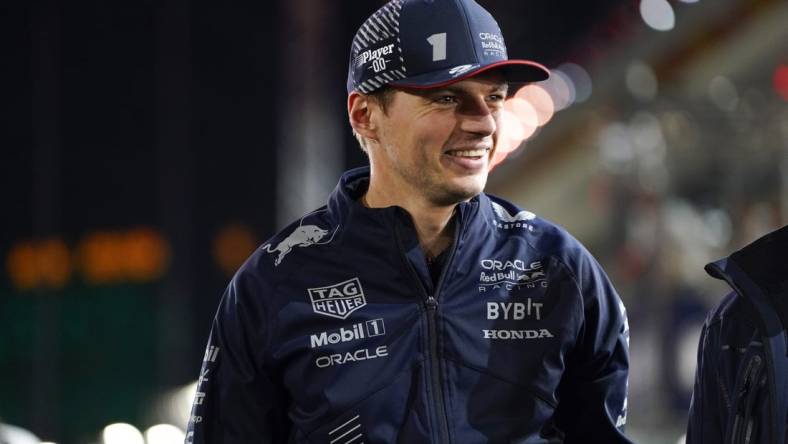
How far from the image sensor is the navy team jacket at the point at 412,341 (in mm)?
2201

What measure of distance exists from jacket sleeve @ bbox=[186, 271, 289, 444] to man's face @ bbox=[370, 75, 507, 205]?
0.38m

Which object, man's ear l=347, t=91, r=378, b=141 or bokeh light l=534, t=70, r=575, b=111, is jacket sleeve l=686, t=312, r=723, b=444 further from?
bokeh light l=534, t=70, r=575, b=111

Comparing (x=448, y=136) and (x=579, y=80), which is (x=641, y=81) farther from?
(x=448, y=136)

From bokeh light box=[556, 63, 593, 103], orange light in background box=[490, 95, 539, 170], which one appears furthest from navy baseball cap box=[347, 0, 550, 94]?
orange light in background box=[490, 95, 539, 170]

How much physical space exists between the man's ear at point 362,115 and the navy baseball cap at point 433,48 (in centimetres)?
4

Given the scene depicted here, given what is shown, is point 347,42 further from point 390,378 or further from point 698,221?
point 390,378

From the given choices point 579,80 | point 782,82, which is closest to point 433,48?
point 782,82

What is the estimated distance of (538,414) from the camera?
87.6 inches

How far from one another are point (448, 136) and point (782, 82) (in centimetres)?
674

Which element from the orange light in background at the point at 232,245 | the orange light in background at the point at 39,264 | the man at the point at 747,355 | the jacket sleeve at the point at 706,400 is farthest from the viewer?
the orange light in background at the point at 232,245

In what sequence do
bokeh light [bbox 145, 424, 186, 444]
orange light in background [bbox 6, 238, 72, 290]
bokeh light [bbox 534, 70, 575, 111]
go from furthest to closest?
orange light in background [bbox 6, 238, 72, 290] < bokeh light [bbox 534, 70, 575, 111] < bokeh light [bbox 145, 424, 186, 444]

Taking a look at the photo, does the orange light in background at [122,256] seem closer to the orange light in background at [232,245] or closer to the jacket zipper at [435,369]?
the orange light in background at [232,245]

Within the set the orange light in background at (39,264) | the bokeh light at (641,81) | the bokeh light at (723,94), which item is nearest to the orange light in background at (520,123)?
the bokeh light at (641,81)

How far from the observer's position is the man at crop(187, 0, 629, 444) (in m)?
2.21
